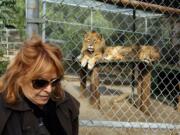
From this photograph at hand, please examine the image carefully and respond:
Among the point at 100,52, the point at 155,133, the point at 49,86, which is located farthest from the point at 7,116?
the point at 155,133

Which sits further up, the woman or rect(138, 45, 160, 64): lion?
the woman

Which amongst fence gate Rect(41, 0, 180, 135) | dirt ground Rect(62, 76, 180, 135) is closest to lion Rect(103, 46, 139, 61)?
fence gate Rect(41, 0, 180, 135)

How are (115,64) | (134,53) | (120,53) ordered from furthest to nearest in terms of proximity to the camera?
(115,64) → (134,53) → (120,53)

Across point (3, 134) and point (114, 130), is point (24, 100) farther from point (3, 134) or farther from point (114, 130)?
point (114, 130)

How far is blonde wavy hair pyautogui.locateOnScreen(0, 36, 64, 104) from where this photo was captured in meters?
1.97

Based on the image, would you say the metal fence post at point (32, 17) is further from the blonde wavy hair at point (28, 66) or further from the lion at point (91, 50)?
the lion at point (91, 50)

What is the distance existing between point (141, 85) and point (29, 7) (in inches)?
177

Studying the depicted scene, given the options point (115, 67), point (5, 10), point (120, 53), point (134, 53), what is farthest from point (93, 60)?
point (5, 10)

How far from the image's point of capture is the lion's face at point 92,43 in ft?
15.2

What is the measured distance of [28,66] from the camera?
1.97 meters

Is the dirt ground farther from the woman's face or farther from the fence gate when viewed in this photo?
the woman's face

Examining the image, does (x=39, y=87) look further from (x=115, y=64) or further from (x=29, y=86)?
(x=115, y=64)

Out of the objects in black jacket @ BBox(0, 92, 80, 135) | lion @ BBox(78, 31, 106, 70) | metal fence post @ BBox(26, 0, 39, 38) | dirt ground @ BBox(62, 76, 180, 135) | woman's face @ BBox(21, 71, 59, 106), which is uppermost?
metal fence post @ BBox(26, 0, 39, 38)

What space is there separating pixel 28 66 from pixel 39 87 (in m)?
0.12
